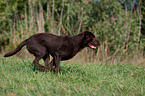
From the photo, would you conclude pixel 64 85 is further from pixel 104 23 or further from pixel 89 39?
pixel 104 23

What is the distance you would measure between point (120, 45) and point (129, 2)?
81.8 inches

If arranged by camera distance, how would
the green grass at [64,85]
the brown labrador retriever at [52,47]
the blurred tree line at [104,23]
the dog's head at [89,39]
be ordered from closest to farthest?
1. the green grass at [64,85]
2. the brown labrador retriever at [52,47]
3. the dog's head at [89,39]
4. the blurred tree line at [104,23]

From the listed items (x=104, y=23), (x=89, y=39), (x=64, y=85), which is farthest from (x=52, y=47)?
(x=104, y=23)

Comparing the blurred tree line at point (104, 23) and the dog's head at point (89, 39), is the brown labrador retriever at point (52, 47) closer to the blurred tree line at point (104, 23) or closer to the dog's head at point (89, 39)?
the dog's head at point (89, 39)

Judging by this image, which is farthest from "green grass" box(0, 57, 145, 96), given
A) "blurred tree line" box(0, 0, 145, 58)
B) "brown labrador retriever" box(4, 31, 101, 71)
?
"blurred tree line" box(0, 0, 145, 58)

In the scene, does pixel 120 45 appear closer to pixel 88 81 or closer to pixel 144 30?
pixel 144 30

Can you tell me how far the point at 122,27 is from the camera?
379 inches

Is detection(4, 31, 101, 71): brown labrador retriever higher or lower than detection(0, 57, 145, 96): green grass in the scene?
higher

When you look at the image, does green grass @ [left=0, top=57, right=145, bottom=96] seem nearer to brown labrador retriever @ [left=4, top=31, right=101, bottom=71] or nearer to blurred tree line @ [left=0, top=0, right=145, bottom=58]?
brown labrador retriever @ [left=4, top=31, right=101, bottom=71]

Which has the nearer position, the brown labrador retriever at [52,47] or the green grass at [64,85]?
the green grass at [64,85]

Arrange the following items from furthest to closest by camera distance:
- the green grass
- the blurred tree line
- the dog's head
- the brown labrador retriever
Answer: the blurred tree line < the dog's head < the brown labrador retriever < the green grass

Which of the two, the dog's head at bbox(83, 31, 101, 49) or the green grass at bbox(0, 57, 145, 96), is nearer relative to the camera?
the green grass at bbox(0, 57, 145, 96)

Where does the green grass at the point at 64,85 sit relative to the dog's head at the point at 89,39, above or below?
below

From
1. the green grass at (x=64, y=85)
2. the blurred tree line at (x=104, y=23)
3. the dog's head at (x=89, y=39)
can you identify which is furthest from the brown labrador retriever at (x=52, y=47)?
the blurred tree line at (x=104, y=23)
